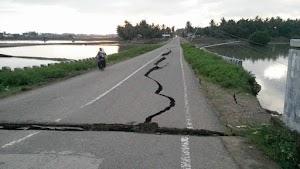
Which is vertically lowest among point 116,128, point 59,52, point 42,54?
point 59,52

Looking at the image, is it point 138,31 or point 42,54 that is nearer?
point 42,54

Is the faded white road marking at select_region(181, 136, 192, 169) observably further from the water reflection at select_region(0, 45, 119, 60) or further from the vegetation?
the water reflection at select_region(0, 45, 119, 60)

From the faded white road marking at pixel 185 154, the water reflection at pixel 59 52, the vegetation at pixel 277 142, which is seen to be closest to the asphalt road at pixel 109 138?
the faded white road marking at pixel 185 154

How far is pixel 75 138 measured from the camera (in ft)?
20.2

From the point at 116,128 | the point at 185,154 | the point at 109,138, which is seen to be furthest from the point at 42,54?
the point at 185,154

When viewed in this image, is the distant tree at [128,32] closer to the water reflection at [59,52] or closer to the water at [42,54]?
the water reflection at [59,52]

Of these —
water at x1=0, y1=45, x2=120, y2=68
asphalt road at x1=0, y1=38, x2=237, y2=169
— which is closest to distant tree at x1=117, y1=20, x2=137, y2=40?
water at x1=0, y1=45, x2=120, y2=68

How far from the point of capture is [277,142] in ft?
19.0

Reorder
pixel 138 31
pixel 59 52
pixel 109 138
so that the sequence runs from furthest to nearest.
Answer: pixel 138 31, pixel 59 52, pixel 109 138

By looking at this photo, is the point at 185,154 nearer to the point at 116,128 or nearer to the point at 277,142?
the point at 277,142

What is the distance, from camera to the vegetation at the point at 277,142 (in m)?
5.14

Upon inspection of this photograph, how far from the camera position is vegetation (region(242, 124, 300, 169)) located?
5.14 meters

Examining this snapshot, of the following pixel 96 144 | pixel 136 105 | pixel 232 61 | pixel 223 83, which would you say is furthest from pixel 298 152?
pixel 232 61

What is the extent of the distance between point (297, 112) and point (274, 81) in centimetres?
1993
